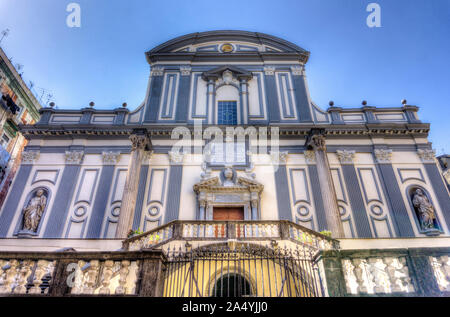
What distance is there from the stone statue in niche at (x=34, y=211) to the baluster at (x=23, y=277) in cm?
1211

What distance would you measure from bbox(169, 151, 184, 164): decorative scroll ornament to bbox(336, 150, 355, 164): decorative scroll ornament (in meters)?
9.58

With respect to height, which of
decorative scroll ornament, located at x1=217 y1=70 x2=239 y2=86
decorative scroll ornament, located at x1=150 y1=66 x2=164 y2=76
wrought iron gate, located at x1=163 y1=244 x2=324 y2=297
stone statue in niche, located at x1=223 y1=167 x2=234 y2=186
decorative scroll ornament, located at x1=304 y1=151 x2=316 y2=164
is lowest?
wrought iron gate, located at x1=163 y1=244 x2=324 y2=297

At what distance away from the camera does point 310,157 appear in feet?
57.0

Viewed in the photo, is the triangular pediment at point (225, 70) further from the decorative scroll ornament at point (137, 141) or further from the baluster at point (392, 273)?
the baluster at point (392, 273)

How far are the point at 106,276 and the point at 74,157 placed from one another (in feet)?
47.4

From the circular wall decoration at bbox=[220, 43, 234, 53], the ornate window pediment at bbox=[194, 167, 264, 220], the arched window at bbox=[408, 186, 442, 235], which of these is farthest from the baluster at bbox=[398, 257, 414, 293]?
the circular wall decoration at bbox=[220, 43, 234, 53]

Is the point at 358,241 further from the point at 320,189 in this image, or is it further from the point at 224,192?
the point at 224,192

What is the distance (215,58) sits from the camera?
72.6 feet

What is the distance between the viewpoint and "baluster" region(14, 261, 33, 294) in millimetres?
4887

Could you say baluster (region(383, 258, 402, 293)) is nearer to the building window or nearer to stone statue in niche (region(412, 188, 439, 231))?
stone statue in niche (region(412, 188, 439, 231))

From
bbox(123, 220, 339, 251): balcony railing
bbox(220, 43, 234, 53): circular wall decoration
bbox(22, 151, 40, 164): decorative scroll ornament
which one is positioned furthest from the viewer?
bbox(220, 43, 234, 53): circular wall decoration

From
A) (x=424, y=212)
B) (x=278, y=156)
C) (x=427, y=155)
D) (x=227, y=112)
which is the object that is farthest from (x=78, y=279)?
(x=427, y=155)
